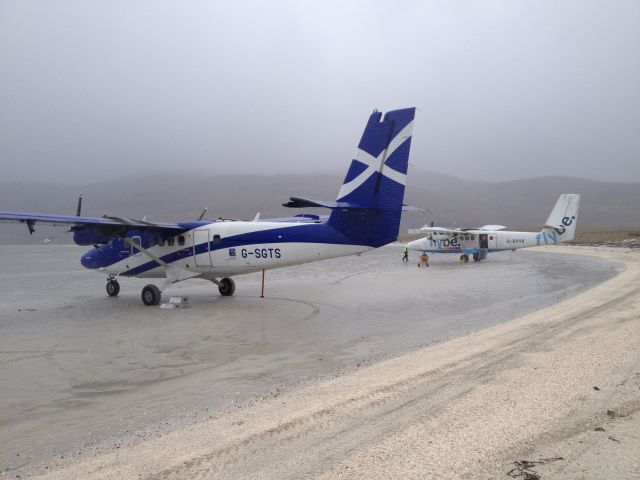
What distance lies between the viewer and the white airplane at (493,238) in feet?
128

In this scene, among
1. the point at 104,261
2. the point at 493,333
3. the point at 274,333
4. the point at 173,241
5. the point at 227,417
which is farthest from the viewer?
the point at 104,261

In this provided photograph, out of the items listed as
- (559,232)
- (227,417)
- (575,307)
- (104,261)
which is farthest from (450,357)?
(559,232)

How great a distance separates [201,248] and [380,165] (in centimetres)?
682

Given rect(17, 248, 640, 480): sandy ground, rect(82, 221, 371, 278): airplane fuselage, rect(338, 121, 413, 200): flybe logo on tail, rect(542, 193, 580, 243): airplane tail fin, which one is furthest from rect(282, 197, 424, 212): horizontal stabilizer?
rect(542, 193, 580, 243): airplane tail fin

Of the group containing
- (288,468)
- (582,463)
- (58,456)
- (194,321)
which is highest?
(582,463)

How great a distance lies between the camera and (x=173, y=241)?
693 inches

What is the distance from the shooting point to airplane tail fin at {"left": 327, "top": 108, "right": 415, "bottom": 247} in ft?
44.5

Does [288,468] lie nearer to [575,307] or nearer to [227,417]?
[227,417]

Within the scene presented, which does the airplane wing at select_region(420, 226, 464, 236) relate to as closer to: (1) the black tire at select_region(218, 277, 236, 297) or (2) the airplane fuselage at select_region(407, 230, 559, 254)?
(2) the airplane fuselage at select_region(407, 230, 559, 254)

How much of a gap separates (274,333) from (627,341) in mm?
6813

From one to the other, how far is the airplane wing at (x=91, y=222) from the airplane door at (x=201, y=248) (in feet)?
2.04

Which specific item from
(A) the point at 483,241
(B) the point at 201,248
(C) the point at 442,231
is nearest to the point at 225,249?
(B) the point at 201,248

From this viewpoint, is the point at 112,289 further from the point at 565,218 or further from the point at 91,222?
the point at 565,218

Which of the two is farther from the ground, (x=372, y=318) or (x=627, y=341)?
(x=627, y=341)
